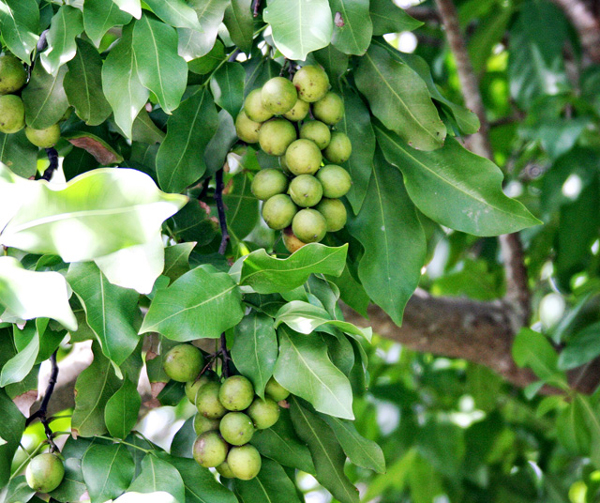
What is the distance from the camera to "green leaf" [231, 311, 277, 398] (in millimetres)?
650

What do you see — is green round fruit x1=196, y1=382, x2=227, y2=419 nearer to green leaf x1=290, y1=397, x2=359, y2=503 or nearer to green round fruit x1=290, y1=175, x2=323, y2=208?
green leaf x1=290, y1=397, x2=359, y2=503

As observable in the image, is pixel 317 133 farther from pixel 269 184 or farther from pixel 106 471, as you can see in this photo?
pixel 106 471

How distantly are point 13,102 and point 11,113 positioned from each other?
1 centimetres

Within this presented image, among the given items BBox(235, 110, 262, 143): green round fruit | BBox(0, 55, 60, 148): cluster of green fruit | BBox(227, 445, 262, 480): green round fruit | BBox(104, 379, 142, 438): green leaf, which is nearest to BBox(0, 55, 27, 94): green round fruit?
BBox(0, 55, 60, 148): cluster of green fruit

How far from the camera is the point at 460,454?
1.97 meters

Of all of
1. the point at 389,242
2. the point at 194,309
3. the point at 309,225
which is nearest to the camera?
the point at 194,309

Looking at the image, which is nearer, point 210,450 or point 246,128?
point 210,450

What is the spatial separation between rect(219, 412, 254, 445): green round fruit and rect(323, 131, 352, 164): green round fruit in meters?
0.30

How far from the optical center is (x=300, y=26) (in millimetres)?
669

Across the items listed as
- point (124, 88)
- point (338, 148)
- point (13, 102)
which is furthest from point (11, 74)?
point (338, 148)

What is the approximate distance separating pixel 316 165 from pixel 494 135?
5.48ft

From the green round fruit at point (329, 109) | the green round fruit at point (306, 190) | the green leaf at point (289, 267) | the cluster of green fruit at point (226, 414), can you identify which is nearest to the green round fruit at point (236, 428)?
the cluster of green fruit at point (226, 414)

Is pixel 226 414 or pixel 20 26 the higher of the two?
pixel 20 26

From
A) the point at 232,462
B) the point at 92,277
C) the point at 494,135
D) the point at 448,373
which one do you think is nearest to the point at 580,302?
the point at 448,373
